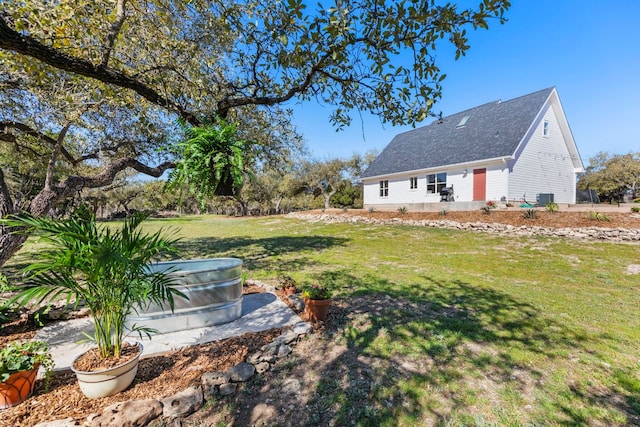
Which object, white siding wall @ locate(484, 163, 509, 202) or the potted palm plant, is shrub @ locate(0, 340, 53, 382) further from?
white siding wall @ locate(484, 163, 509, 202)

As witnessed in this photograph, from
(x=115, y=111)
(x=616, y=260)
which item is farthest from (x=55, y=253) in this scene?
(x=616, y=260)

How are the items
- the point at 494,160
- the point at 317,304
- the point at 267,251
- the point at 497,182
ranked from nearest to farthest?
the point at 317,304 < the point at 267,251 < the point at 494,160 < the point at 497,182

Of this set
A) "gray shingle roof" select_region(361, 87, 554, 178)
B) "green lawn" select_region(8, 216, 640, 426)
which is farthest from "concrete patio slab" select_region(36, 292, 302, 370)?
"gray shingle roof" select_region(361, 87, 554, 178)

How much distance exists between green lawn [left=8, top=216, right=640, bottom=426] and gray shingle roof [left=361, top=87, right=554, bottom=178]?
9874mm

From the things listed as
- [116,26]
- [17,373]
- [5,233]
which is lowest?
[17,373]

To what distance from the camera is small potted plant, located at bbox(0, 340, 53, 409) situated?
2.41 m

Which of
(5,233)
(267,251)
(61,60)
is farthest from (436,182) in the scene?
(5,233)

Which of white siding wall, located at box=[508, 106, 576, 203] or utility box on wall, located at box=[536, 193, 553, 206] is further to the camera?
white siding wall, located at box=[508, 106, 576, 203]

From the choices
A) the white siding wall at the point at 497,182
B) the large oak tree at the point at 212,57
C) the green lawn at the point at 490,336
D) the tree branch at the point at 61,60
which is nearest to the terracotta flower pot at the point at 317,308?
the green lawn at the point at 490,336

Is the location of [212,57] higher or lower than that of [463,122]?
lower

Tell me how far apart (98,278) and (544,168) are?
76.3 ft

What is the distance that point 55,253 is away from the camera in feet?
7.87

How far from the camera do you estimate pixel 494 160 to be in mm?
15922

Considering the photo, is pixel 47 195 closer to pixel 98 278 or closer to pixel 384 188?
pixel 98 278
